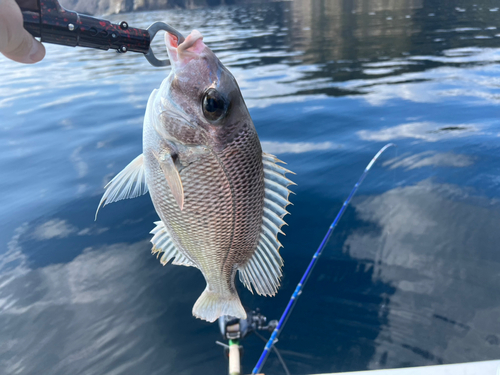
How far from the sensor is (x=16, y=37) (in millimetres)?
1427

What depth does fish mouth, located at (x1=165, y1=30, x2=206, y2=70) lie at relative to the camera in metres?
1.56

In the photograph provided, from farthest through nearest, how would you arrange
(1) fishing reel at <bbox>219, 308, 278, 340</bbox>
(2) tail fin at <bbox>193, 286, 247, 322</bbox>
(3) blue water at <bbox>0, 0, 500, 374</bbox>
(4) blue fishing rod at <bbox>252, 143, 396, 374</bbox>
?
(3) blue water at <bbox>0, 0, 500, 374</bbox> → (4) blue fishing rod at <bbox>252, 143, 396, 374</bbox> → (1) fishing reel at <bbox>219, 308, 278, 340</bbox> → (2) tail fin at <bbox>193, 286, 247, 322</bbox>

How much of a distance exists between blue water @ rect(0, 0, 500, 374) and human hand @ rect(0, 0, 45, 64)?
10.4 feet

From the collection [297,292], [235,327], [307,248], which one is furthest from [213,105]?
[307,248]

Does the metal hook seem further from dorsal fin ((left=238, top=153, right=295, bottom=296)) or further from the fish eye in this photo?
Result: dorsal fin ((left=238, top=153, right=295, bottom=296))

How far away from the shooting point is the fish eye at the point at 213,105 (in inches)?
63.0

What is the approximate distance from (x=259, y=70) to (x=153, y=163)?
15.0 meters

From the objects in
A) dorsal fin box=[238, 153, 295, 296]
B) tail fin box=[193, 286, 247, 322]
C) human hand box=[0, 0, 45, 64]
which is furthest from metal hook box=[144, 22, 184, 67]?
tail fin box=[193, 286, 247, 322]

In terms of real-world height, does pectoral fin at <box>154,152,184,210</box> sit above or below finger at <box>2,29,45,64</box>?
below

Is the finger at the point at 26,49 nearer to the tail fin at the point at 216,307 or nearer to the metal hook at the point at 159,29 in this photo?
the metal hook at the point at 159,29

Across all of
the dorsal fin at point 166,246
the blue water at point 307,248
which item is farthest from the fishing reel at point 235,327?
the dorsal fin at point 166,246

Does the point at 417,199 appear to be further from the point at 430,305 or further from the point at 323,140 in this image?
the point at 323,140

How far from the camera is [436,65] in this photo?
14250 millimetres

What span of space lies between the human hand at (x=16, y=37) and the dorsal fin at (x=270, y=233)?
46.8 inches
